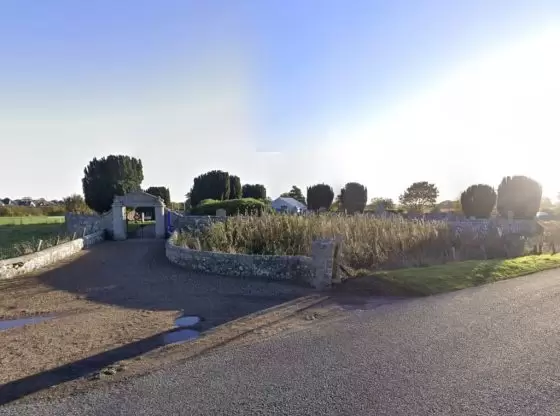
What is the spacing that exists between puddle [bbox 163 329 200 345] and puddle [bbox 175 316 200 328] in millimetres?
301

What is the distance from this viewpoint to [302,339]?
5.98 metres

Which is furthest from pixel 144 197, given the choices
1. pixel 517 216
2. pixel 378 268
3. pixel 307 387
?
pixel 517 216

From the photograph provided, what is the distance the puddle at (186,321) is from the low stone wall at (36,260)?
711cm

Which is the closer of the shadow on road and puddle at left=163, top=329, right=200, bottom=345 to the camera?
the shadow on road

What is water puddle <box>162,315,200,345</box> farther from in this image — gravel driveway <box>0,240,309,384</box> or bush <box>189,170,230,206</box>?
bush <box>189,170,230,206</box>

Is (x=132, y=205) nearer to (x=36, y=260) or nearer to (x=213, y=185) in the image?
(x=36, y=260)

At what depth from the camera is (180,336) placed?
6.39m

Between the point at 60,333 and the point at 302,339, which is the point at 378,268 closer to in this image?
the point at 302,339

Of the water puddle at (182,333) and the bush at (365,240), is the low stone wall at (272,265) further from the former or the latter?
the water puddle at (182,333)

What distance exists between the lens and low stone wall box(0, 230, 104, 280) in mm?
11867

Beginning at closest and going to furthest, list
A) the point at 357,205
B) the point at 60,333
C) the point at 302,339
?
1. the point at 302,339
2. the point at 60,333
3. the point at 357,205

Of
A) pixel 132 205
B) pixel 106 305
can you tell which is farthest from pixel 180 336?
pixel 132 205

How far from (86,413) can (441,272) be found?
9027 mm

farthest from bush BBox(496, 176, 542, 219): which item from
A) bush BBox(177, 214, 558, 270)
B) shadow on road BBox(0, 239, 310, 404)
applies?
shadow on road BBox(0, 239, 310, 404)
